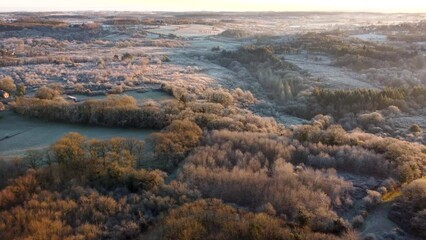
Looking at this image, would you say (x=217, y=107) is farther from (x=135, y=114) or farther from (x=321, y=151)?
(x=321, y=151)

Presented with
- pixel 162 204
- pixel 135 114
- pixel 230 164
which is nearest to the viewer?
pixel 162 204

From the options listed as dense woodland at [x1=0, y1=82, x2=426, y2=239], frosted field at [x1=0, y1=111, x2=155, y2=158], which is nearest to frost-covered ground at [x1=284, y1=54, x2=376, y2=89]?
dense woodland at [x1=0, y1=82, x2=426, y2=239]

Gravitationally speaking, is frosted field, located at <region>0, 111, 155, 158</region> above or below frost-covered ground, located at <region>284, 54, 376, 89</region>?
above

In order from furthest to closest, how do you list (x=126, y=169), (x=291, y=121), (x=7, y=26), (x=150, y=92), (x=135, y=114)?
(x=7, y=26) < (x=150, y=92) < (x=291, y=121) < (x=135, y=114) < (x=126, y=169)

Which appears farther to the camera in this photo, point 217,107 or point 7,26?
point 7,26

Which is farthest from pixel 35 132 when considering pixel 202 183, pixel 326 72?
pixel 326 72

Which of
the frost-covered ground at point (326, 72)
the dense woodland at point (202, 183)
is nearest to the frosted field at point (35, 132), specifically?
the dense woodland at point (202, 183)

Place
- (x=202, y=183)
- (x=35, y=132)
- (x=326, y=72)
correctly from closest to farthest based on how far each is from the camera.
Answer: (x=202, y=183) < (x=35, y=132) < (x=326, y=72)

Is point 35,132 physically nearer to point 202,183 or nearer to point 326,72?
point 202,183

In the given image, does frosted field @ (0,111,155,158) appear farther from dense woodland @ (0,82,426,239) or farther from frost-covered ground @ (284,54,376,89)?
frost-covered ground @ (284,54,376,89)

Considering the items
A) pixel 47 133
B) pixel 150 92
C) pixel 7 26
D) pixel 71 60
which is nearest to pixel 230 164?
pixel 47 133

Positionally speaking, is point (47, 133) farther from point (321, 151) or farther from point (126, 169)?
point (321, 151)
